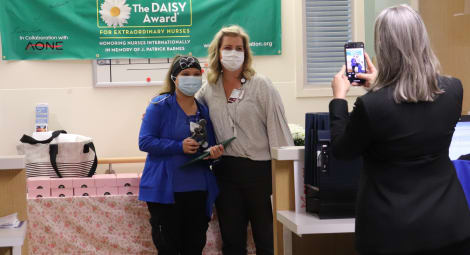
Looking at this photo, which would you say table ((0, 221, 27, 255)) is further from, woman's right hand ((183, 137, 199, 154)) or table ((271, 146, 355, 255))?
woman's right hand ((183, 137, 199, 154))

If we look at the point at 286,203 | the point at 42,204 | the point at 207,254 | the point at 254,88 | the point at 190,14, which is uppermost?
the point at 190,14

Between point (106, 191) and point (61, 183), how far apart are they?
0.32 metres

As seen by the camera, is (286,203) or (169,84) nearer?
(286,203)

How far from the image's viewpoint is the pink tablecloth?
3998 mm

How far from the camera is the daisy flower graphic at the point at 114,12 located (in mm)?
4816

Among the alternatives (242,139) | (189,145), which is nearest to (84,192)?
(189,145)

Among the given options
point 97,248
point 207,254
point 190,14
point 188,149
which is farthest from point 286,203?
point 190,14

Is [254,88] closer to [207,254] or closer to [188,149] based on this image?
[188,149]

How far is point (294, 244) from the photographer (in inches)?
102

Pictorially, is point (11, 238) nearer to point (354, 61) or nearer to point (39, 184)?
point (354, 61)

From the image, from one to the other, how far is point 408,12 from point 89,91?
3.67 metres

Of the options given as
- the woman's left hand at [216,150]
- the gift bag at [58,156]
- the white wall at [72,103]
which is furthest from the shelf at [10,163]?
the white wall at [72,103]

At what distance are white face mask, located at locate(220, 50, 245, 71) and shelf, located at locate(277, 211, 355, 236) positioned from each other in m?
1.36

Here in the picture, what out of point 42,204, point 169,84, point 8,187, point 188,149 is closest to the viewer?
point 8,187
